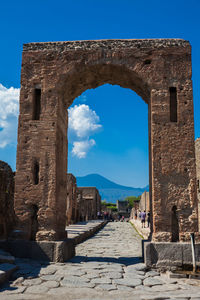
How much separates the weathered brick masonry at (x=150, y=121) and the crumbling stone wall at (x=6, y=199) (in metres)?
1.62

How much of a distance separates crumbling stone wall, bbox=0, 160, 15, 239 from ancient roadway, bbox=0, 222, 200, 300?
2357 millimetres

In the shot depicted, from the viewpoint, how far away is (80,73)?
786 cm

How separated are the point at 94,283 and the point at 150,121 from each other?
13.4 feet

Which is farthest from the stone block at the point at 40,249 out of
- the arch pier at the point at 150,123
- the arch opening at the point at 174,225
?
the arch opening at the point at 174,225

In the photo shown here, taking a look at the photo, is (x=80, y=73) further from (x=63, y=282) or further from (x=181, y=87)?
(x=63, y=282)

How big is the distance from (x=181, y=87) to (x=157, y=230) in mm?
3460

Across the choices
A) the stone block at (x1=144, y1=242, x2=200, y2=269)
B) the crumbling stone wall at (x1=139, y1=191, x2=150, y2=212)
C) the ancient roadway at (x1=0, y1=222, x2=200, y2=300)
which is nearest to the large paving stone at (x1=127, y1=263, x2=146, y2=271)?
the ancient roadway at (x1=0, y1=222, x2=200, y2=300)

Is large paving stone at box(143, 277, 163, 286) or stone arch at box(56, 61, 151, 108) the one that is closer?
large paving stone at box(143, 277, 163, 286)

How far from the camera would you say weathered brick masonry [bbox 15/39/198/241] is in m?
6.89

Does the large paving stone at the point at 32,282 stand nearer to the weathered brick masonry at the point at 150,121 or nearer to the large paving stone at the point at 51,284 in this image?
the large paving stone at the point at 51,284

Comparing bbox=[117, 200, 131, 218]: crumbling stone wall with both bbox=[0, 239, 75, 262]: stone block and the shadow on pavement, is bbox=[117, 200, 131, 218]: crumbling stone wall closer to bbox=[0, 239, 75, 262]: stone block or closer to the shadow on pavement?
the shadow on pavement

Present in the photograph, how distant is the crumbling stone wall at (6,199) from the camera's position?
28.3ft

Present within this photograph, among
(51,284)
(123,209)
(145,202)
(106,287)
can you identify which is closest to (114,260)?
(106,287)

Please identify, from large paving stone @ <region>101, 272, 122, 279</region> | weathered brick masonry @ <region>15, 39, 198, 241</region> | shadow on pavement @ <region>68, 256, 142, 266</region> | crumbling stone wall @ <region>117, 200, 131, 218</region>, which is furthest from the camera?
crumbling stone wall @ <region>117, 200, 131, 218</region>
